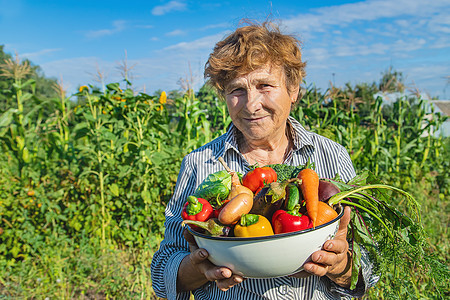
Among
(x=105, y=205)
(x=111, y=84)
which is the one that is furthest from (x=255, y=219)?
(x=111, y=84)

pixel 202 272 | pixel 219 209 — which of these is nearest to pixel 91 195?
pixel 202 272

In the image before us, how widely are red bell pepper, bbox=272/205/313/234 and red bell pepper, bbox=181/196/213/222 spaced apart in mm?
238

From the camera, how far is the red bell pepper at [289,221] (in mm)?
1146

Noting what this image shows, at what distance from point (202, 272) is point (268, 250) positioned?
368 millimetres

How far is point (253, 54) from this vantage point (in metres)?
1.71

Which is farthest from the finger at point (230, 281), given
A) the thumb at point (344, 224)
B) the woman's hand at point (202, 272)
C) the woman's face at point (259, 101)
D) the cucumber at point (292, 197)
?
the woman's face at point (259, 101)

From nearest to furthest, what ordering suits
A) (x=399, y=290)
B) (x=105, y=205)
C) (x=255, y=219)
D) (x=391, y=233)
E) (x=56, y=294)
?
(x=255, y=219)
(x=391, y=233)
(x=399, y=290)
(x=56, y=294)
(x=105, y=205)

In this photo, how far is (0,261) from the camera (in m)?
3.60

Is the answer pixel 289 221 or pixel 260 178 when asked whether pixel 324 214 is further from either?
pixel 260 178

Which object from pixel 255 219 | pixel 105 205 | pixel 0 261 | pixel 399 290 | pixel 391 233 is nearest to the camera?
pixel 255 219

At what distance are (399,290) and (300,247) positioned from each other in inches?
44.5

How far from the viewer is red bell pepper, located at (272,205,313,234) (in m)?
1.15

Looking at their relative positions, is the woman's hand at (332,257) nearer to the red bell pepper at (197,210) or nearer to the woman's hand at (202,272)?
the woman's hand at (202,272)

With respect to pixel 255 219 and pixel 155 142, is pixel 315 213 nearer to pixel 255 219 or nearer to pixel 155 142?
pixel 255 219
